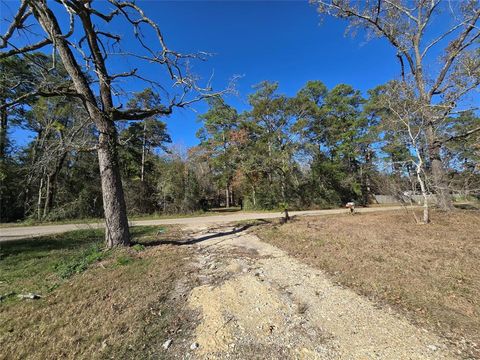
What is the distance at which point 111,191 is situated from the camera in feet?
19.3

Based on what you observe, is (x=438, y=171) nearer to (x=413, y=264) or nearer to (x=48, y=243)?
(x=413, y=264)

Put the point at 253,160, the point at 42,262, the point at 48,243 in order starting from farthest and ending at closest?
the point at 253,160
the point at 48,243
the point at 42,262

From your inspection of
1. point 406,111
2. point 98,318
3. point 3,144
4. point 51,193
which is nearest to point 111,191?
point 98,318

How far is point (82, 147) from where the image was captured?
18.6 feet

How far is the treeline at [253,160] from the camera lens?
12.2 metres

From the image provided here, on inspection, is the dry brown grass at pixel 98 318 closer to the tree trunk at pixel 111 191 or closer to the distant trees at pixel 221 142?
the tree trunk at pixel 111 191

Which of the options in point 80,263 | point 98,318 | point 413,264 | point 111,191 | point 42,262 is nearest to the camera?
point 98,318

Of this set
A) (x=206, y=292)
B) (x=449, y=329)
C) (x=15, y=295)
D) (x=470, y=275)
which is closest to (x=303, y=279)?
(x=206, y=292)

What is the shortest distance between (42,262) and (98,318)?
387 centimetres

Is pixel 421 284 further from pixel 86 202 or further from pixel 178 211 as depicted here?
pixel 86 202

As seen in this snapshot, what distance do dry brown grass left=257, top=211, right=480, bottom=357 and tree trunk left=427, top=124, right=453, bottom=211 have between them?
2.42 meters

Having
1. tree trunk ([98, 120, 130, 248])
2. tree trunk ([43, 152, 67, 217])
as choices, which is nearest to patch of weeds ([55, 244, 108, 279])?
tree trunk ([98, 120, 130, 248])

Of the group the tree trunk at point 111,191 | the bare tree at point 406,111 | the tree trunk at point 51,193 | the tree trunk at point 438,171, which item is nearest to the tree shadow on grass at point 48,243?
the tree trunk at point 111,191

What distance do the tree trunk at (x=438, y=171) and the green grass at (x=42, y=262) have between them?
12258 millimetres
